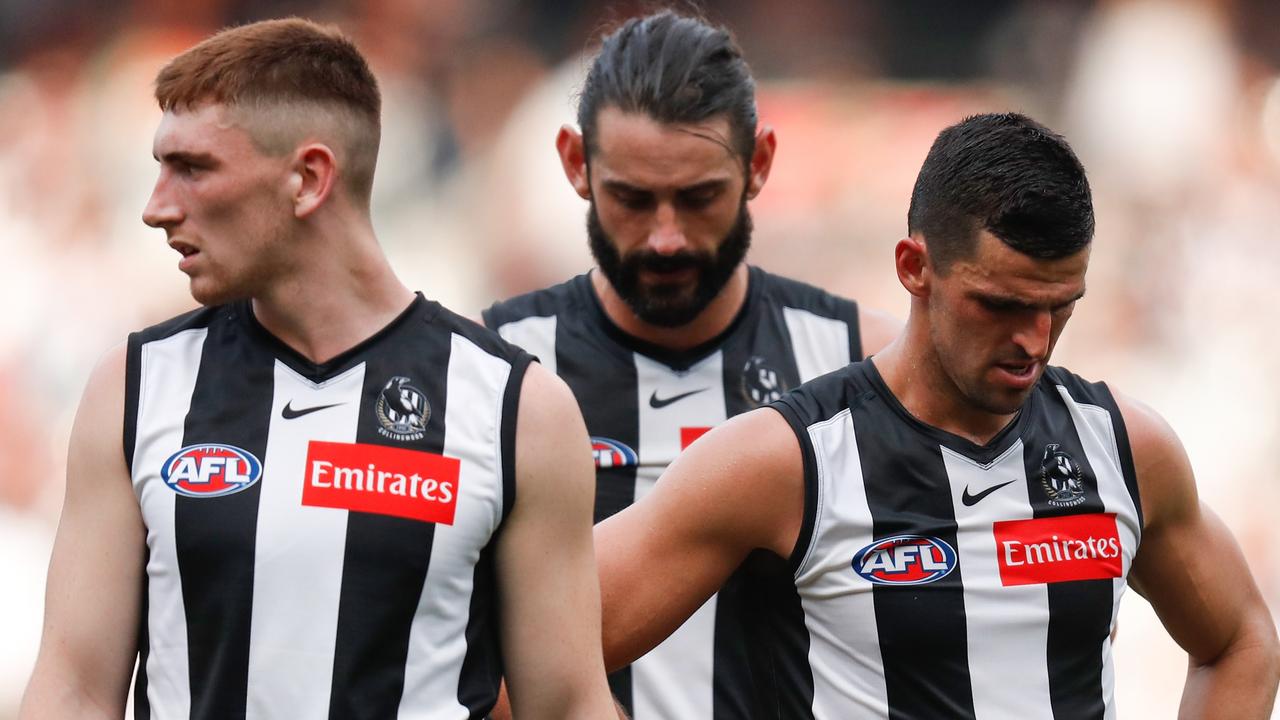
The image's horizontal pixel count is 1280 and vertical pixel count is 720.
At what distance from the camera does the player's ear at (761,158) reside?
375cm

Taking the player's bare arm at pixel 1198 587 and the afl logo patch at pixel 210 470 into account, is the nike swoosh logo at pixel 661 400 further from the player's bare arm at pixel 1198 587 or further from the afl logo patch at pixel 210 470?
the afl logo patch at pixel 210 470

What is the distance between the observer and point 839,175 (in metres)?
9.88

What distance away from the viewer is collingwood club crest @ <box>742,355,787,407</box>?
364 cm

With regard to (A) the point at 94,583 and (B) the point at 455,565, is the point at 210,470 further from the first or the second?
(B) the point at 455,565

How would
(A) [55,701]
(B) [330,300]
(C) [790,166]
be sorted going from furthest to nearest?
(C) [790,166], (B) [330,300], (A) [55,701]

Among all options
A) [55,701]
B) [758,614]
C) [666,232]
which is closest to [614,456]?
[666,232]

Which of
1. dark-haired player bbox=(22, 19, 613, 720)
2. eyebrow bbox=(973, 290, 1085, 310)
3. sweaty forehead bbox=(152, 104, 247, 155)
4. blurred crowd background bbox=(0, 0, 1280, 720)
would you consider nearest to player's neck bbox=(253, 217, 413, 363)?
dark-haired player bbox=(22, 19, 613, 720)

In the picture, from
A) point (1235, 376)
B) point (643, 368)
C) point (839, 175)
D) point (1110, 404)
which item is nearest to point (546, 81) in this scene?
point (839, 175)

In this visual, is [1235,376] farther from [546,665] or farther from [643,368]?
[546,665]

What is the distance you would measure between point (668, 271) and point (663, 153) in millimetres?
256

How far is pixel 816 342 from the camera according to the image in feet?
12.2

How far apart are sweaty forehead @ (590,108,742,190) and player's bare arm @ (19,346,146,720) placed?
4.48 feet

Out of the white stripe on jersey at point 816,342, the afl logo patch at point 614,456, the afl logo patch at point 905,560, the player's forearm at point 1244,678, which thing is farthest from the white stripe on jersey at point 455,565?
the player's forearm at point 1244,678

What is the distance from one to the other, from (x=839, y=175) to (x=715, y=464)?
7.28 metres
